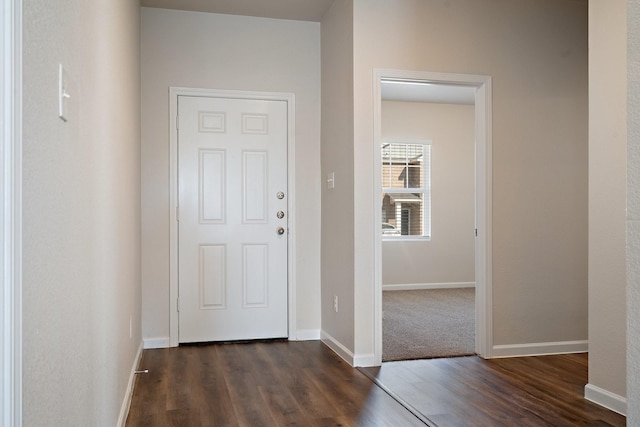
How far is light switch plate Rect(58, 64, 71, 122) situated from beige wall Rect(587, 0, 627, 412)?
2.73 metres

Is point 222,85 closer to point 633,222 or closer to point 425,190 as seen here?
point 633,222


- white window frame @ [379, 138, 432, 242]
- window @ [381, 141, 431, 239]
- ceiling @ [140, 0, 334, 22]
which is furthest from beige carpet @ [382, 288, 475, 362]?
ceiling @ [140, 0, 334, 22]

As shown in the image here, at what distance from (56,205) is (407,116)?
7039mm

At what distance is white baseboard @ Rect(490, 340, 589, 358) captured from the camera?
3.95 m

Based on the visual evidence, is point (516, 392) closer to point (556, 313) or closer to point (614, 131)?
point (556, 313)

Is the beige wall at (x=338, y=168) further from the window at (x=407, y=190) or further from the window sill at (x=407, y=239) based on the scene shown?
the window at (x=407, y=190)

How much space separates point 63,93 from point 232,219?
332cm

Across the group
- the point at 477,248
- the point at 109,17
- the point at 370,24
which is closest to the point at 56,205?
the point at 109,17

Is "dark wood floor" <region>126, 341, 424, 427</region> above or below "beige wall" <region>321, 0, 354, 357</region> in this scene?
below

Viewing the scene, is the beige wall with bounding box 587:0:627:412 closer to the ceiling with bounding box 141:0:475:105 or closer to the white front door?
the ceiling with bounding box 141:0:475:105

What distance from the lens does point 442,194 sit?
26.0 feet

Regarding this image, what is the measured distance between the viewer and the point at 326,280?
14.6 feet
